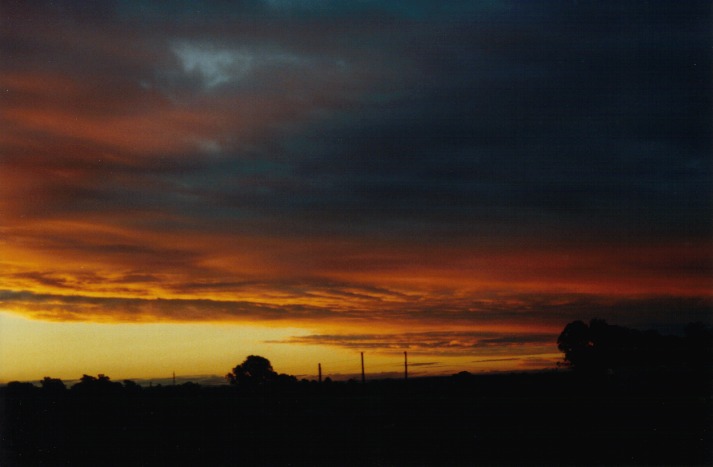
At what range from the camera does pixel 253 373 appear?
317 feet

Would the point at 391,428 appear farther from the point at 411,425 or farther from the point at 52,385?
the point at 52,385

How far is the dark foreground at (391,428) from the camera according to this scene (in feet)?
88.2

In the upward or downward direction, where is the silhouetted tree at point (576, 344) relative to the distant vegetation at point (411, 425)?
upward

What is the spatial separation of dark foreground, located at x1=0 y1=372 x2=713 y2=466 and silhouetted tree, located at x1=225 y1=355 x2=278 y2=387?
3736cm

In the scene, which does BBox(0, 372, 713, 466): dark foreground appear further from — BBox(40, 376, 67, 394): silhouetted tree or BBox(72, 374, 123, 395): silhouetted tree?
BBox(40, 376, 67, 394): silhouetted tree

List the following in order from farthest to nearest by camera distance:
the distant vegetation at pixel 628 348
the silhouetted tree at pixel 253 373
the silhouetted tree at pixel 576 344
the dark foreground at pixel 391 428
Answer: the silhouetted tree at pixel 253 373 → the silhouetted tree at pixel 576 344 → the distant vegetation at pixel 628 348 → the dark foreground at pixel 391 428

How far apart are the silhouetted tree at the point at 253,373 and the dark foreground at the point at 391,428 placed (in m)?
37.4

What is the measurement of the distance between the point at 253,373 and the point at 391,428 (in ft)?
211

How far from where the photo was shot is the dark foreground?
88.2 ft

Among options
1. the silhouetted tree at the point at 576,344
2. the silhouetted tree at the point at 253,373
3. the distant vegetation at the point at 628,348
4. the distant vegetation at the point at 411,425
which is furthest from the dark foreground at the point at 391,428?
the silhouetted tree at the point at 253,373

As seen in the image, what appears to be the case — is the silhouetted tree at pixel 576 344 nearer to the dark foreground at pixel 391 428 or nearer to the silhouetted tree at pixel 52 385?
the dark foreground at pixel 391 428

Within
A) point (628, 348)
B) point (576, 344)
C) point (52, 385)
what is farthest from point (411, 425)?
point (52, 385)

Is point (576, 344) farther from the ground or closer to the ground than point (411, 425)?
farther from the ground

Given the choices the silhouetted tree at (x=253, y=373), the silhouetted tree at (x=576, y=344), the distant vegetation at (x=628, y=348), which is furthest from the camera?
the silhouetted tree at (x=253, y=373)
